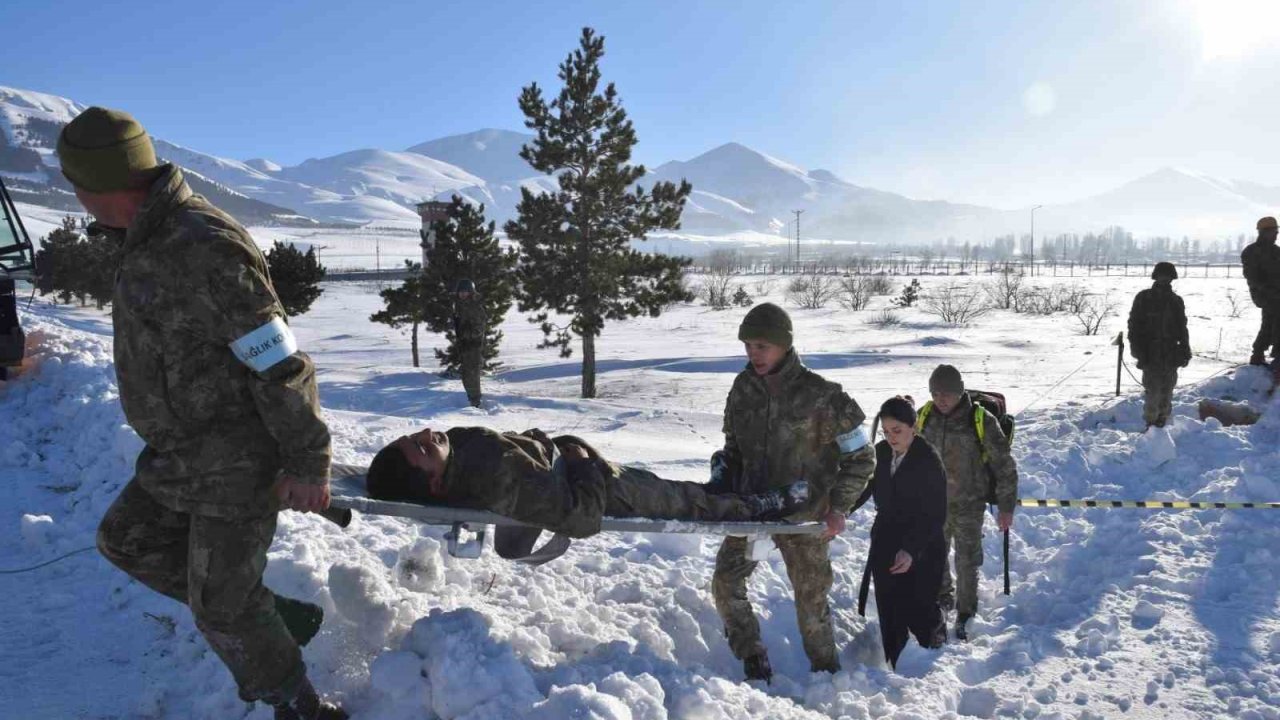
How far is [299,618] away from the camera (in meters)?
3.09

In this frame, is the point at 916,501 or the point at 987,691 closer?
the point at 987,691

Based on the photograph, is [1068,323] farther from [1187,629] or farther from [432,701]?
[432,701]

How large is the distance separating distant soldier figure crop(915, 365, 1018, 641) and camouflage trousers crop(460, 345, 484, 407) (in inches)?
373

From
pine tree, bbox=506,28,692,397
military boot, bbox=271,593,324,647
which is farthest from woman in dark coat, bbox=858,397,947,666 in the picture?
pine tree, bbox=506,28,692,397

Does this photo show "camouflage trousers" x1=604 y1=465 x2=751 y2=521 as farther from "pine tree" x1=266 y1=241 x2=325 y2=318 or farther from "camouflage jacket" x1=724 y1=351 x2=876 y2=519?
"pine tree" x1=266 y1=241 x2=325 y2=318

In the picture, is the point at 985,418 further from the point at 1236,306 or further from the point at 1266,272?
the point at 1236,306

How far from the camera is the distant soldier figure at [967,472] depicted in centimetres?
517

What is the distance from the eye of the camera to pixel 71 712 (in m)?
3.15

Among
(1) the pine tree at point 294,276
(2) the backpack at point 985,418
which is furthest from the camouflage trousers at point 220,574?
(1) the pine tree at point 294,276

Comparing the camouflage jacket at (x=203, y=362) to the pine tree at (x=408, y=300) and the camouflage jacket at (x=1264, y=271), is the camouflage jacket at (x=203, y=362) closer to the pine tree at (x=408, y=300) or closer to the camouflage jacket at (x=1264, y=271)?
the camouflage jacket at (x=1264, y=271)

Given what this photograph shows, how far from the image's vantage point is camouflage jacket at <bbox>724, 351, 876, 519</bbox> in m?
3.91

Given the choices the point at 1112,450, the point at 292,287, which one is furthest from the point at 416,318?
the point at 1112,450

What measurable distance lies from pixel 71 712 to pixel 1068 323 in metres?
34.3

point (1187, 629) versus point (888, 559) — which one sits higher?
point (888, 559)
